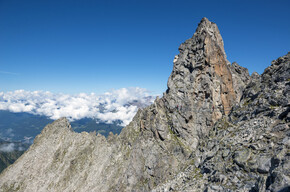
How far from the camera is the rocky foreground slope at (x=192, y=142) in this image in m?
25.7

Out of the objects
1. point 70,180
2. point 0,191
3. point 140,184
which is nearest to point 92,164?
point 70,180

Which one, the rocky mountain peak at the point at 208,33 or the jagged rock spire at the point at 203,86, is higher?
the rocky mountain peak at the point at 208,33

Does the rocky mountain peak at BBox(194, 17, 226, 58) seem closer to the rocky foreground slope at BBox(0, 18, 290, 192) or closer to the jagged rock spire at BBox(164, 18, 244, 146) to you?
the jagged rock spire at BBox(164, 18, 244, 146)

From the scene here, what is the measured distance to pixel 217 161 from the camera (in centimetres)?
3048

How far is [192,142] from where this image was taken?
82562mm

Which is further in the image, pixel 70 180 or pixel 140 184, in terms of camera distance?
pixel 70 180

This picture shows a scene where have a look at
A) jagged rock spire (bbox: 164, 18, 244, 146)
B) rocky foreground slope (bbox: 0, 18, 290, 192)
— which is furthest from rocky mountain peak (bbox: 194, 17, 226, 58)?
rocky foreground slope (bbox: 0, 18, 290, 192)

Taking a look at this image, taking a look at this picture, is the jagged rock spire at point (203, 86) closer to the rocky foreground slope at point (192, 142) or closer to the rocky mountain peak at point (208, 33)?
the rocky mountain peak at point (208, 33)

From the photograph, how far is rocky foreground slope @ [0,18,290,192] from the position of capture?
2572cm

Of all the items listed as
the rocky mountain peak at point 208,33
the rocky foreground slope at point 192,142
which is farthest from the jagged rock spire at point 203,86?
the rocky foreground slope at point 192,142

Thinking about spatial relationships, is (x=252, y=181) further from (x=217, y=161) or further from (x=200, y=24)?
(x=200, y=24)

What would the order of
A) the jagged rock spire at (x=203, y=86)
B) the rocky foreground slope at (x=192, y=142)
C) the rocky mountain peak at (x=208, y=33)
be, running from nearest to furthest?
the rocky foreground slope at (x=192, y=142) → the jagged rock spire at (x=203, y=86) → the rocky mountain peak at (x=208, y=33)

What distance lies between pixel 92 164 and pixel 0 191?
201 feet

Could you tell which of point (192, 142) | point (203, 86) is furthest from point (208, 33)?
point (192, 142)
